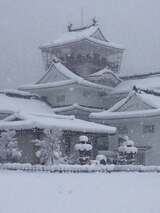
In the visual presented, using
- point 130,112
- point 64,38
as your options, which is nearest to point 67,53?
point 64,38

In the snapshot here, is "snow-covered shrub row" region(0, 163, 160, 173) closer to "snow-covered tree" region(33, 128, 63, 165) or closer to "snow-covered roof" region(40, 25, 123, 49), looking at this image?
"snow-covered tree" region(33, 128, 63, 165)

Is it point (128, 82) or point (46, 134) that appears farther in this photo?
point (128, 82)

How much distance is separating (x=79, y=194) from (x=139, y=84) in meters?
29.4

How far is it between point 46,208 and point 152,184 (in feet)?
22.0

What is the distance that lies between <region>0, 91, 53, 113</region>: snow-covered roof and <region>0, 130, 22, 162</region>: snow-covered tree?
7249mm

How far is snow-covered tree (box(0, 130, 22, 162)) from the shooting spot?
3006 cm

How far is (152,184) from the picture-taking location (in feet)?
62.1

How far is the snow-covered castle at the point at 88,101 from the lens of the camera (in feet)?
110

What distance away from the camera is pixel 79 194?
51.3ft

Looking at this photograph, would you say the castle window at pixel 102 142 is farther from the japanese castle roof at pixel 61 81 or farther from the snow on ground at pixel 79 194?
the snow on ground at pixel 79 194

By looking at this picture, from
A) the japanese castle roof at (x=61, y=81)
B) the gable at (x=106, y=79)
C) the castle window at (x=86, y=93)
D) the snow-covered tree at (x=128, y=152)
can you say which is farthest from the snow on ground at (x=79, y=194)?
the gable at (x=106, y=79)

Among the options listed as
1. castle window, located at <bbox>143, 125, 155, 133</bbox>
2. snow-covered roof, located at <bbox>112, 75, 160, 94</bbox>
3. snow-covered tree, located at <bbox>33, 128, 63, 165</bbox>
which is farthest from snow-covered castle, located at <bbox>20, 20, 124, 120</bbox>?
snow-covered tree, located at <bbox>33, 128, 63, 165</bbox>

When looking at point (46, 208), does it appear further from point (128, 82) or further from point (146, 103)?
point (128, 82)

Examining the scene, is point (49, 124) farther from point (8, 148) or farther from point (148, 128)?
point (148, 128)
